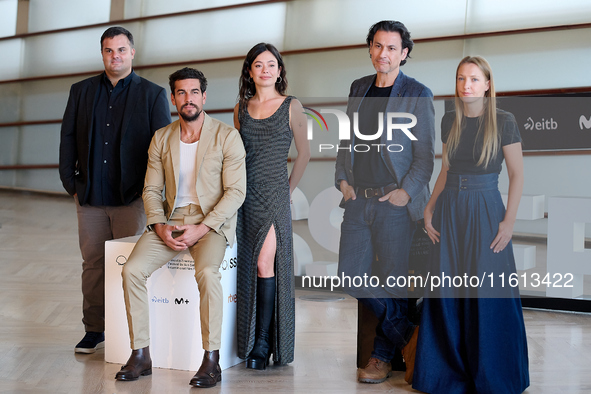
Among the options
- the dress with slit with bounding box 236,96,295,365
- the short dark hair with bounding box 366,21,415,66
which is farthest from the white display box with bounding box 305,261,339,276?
the short dark hair with bounding box 366,21,415,66

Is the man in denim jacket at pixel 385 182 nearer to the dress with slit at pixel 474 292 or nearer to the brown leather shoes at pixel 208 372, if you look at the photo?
the dress with slit at pixel 474 292

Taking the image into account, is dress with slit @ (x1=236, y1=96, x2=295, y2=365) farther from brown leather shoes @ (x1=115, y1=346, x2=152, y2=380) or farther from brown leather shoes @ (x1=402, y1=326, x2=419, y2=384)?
brown leather shoes @ (x1=402, y1=326, x2=419, y2=384)

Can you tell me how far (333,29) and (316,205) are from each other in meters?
4.37

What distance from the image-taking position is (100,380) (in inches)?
107

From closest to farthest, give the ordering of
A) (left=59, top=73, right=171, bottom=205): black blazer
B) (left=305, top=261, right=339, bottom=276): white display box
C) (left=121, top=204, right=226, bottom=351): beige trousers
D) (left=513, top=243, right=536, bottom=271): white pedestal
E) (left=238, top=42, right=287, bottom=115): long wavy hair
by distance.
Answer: (left=121, top=204, right=226, bottom=351): beige trousers → (left=238, top=42, right=287, bottom=115): long wavy hair → (left=59, top=73, right=171, bottom=205): black blazer → (left=513, top=243, right=536, bottom=271): white pedestal → (left=305, top=261, right=339, bottom=276): white display box

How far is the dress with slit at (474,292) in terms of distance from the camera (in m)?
2.42

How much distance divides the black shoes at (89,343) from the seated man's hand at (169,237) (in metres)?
0.78

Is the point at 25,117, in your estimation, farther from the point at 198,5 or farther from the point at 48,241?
the point at 48,241

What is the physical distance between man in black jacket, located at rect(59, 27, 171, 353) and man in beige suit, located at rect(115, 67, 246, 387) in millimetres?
222

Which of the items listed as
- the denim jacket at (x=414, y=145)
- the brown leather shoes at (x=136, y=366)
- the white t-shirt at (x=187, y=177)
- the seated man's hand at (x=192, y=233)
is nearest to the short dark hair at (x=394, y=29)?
the denim jacket at (x=414, y=145)

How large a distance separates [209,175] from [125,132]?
1.78ft

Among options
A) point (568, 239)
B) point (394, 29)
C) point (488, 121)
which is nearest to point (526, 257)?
point (568, 239)

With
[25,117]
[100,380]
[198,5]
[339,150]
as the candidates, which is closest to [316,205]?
[339,150]

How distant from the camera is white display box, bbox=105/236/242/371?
9.30ft
